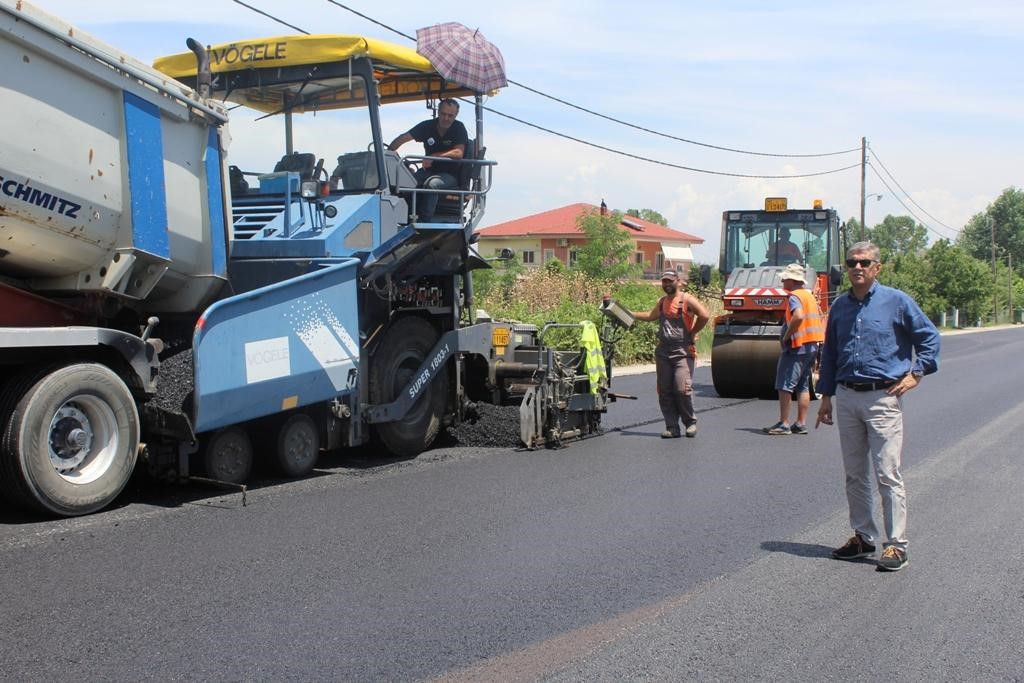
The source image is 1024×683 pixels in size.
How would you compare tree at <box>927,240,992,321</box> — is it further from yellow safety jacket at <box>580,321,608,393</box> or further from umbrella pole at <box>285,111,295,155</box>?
umbrella pole at <box>285,111,295,155</box>

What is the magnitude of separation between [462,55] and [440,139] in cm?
73

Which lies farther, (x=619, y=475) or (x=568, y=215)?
(x=568, y=215)

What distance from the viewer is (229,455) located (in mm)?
7434

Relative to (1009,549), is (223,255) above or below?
above

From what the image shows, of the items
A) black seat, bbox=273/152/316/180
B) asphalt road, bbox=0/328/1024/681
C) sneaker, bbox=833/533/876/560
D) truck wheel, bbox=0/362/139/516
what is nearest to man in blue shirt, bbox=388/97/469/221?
black seat, bbox=273/152/316/180

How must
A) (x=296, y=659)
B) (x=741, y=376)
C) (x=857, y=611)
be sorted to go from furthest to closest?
(x=741, y=376)
(x=857, y=611)
(x=296, y=659)

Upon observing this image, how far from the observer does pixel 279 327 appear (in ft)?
23.9

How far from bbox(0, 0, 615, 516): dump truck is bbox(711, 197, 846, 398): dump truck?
5.61 meters

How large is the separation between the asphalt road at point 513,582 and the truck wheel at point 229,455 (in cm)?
18

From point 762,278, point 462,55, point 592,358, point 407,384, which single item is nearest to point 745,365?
point 762,278

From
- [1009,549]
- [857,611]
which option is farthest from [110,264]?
[1009,549]

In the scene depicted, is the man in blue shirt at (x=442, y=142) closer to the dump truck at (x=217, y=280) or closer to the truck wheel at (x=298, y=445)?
the dump truck at (x=217, y=280)

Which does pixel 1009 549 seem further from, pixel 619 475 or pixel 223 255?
pixel 223 255

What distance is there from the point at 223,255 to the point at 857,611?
189 inches
